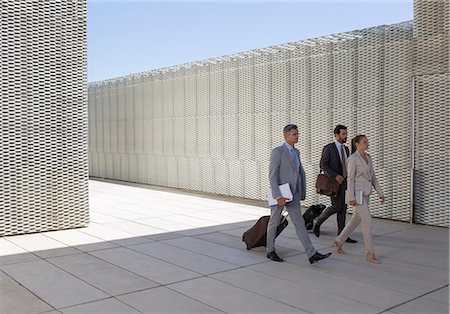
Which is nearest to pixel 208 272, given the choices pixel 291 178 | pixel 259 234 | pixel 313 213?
pixel 259 234

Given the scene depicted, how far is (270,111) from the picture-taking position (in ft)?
40.2

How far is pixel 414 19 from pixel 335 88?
7.08 ft

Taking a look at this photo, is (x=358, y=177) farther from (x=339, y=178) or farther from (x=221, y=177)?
(x=221, y=177)

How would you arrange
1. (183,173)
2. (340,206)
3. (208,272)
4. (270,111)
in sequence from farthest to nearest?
(183,173)
(270,111)
(340,206)
(208,272)

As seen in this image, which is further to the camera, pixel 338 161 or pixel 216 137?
pixel 216 137

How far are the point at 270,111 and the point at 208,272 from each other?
7057 millimetres

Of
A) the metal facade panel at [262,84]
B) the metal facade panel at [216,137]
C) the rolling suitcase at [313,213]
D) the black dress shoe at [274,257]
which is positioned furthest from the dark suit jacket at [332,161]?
the metal facade panel at [216,137]

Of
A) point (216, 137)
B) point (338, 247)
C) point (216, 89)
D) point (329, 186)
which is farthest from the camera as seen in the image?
point (216, 137)

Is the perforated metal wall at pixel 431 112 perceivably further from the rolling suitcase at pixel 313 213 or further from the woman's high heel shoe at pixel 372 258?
the woman's high heel shoe at pixel 372 258

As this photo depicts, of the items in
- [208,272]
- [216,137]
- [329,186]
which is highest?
[216,137]

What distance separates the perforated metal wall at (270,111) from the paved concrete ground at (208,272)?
6.37ft

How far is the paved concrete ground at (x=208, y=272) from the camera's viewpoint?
466 cm

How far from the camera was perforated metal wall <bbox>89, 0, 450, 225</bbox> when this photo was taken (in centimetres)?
958

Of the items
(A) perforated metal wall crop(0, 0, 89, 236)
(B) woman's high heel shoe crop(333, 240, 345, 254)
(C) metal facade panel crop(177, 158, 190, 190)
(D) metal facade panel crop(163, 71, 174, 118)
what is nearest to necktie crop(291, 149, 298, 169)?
(B) woman's high heel shoe crop(333, 240, 345, 254)
